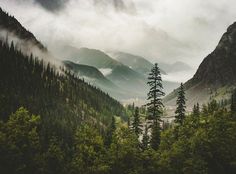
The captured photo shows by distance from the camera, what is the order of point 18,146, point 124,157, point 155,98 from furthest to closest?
1. point 155,98
2. point 18,146
3. point 124,157

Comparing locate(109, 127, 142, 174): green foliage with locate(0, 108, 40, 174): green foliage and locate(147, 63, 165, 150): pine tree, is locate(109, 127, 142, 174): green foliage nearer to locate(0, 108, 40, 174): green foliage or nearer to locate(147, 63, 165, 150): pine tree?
locate(147, 63, 165, 150): pine tree

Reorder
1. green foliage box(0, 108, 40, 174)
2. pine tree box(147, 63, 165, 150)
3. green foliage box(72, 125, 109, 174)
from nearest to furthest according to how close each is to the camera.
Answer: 1. green foliage box(0, 108, 40, 174)
2. green foliage box(72, 125, 109, 174)
3. pine tree box(147, 63, 165, 150)

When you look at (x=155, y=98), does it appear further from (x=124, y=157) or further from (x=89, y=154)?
(x=89, y=154)

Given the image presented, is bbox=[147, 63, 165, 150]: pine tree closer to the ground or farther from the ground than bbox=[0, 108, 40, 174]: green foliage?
farther from the ground

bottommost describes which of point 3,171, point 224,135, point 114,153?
point 3,171

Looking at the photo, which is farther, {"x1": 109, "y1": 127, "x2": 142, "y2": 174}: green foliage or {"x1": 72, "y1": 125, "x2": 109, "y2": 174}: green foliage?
{"x1": 72, "y1": 125, "x2": 109, "y2": 174}: green foliage

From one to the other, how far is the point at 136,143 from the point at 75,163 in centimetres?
866

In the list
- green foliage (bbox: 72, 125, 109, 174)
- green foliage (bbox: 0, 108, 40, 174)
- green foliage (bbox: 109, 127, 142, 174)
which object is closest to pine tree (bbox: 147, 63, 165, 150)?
green foliage (bbox: 109, 127, 142, 174)

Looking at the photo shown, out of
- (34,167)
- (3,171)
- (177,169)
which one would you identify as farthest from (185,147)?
(3,171)

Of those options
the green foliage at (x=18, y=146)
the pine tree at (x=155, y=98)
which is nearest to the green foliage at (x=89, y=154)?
the green foliage at (x=18, y=146)

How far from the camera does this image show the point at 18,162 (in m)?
46.9

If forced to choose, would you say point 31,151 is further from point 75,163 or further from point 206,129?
point 206,129

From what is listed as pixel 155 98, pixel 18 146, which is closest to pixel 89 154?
pixel 18 146

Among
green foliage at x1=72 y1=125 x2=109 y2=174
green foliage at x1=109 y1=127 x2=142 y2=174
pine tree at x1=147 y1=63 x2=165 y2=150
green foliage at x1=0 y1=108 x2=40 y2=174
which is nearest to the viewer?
green foliage at x1=109 y1=127 x2=142 y2=174
